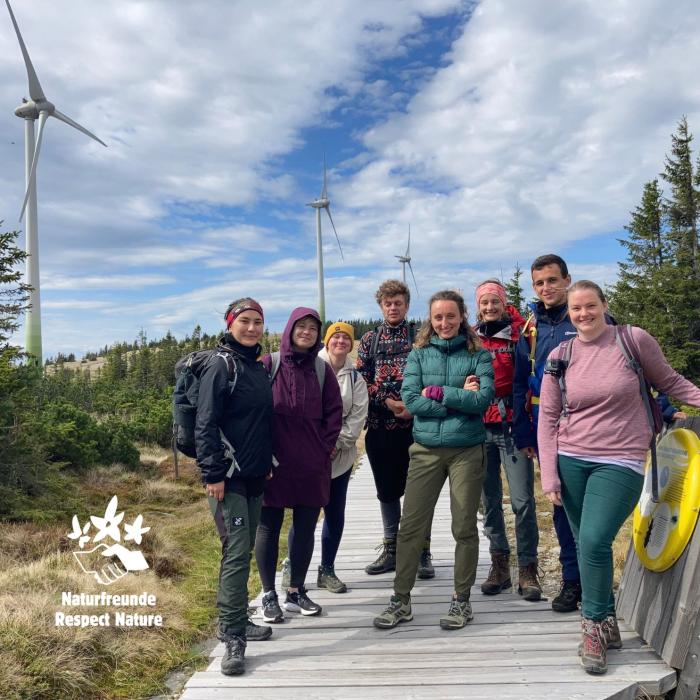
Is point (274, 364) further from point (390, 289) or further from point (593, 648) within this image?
Result: point (593, 648)

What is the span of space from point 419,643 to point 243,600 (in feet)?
3.97

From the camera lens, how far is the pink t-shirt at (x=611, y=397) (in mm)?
3145

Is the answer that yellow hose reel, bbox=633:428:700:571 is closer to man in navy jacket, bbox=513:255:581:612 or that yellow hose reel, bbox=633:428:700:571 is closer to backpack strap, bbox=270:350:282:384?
man in navy jacket, bbox=513:255:581:612

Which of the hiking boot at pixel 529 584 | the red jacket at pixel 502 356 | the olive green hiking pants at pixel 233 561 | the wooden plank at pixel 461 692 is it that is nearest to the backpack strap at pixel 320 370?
Result: the olive green hiking pants at pixel 233 561

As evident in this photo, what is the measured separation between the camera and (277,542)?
13.4 ft

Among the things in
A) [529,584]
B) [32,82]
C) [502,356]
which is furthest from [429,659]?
[32,82]

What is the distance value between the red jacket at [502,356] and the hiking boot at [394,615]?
147 centimetres

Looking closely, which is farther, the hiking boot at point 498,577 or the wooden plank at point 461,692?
the hiking boot at point 498,577

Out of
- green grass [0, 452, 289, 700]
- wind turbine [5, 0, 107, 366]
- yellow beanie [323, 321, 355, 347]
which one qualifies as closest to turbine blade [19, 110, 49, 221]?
wind turbine [5, 0, 107, 366]

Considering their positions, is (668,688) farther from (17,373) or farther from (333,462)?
(17,373)

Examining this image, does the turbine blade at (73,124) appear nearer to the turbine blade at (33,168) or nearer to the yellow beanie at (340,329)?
the turbine blade at (33,168)

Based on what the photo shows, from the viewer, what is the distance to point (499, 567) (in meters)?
4.48

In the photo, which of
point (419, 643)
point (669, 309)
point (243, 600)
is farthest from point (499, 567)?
point (669, 309)

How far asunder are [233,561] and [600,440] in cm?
232
